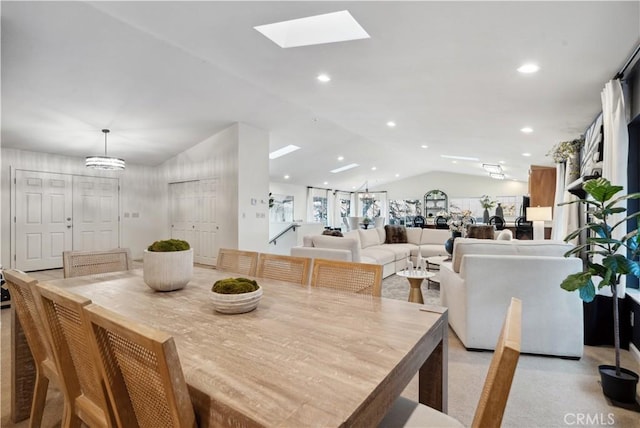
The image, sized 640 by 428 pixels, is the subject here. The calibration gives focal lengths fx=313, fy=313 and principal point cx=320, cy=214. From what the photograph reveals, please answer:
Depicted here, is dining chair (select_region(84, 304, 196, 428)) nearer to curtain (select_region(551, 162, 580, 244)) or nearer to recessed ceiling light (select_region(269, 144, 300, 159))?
curtain (select_region(551, 162, 580, 244))

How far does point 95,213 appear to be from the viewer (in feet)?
22.1

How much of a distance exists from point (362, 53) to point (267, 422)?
9.46ft

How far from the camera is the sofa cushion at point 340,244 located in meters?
4.04

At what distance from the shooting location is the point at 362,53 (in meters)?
2.79

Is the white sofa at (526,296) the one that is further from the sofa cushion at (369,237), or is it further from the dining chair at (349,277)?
the sofa cushion at (369,237)

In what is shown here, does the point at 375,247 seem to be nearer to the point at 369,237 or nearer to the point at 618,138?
the point at 369,237

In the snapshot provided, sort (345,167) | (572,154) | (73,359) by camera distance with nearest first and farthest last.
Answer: (73,359) < (572,154) < (345,167)

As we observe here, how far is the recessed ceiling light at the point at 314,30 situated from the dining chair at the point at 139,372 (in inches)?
96.8

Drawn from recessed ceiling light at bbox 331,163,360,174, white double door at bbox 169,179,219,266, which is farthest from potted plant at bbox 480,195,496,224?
white double door at bbox 169,179,219,266

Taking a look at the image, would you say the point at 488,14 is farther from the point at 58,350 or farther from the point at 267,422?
the point at 58,350

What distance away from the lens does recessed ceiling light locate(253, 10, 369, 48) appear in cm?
253

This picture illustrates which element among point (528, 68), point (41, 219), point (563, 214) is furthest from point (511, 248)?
point (41, 219)

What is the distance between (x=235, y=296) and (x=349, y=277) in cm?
68

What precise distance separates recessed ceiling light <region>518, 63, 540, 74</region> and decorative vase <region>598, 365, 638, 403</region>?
2270 millimetres
